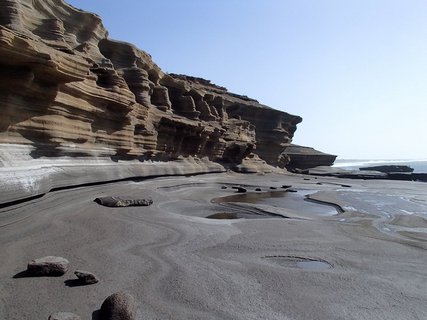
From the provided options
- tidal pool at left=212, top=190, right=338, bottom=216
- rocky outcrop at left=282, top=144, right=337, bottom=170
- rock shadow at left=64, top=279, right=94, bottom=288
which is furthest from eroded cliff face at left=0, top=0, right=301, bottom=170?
rocky outcrop at left=282, top=144, right=337, bottom=170

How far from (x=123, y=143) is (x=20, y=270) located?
12032mm

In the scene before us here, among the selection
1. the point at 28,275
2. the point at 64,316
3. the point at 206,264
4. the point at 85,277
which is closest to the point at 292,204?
the point at 206,264

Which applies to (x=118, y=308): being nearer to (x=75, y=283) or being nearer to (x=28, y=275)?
(x=75, y=283)

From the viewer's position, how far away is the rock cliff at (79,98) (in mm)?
9836

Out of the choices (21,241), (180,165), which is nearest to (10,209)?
(21,241)

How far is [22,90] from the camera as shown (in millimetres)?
10195

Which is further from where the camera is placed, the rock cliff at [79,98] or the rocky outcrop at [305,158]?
the rocky outcrop at [305,158]

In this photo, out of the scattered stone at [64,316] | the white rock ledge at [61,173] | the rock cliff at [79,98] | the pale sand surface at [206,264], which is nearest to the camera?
the scattered stone at [64,316]

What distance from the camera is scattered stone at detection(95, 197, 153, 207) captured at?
36.2ft

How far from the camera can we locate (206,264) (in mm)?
6426

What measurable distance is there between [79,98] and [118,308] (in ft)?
34.0

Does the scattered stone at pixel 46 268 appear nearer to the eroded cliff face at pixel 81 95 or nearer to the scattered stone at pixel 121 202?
the eroded cliff face at pixel 81 95

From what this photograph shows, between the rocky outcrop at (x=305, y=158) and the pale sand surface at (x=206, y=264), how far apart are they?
44979 mm

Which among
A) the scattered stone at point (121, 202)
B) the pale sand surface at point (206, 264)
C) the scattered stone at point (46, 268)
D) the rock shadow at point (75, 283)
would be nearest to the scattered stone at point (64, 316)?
the pale sand surface at point (206, 264)
